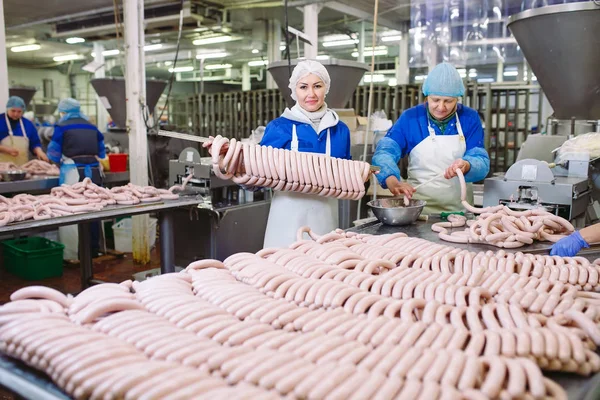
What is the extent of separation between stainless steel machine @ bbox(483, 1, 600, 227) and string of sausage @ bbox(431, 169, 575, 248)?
0.32 metres

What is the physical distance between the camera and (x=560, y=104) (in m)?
4.41

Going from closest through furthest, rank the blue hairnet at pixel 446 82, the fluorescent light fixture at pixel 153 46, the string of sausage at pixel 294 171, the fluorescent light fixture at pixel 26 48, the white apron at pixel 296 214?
the string of sausage at pixel 294 171, the blue hairnet at pixel 446 82, the white apron at pixel 296 214, the fluorescent light fixture at pixel 153 46, the fluorescent light fixture at pixel 26 48

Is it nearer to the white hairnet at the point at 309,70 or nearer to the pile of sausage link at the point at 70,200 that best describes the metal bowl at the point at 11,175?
the pile of sausage link at the point at 70,200

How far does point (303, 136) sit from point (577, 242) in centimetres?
170

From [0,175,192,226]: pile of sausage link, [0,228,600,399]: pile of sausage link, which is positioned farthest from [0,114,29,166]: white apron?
[0,228,600,399]: pile of sausage link

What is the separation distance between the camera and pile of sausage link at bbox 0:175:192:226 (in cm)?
367

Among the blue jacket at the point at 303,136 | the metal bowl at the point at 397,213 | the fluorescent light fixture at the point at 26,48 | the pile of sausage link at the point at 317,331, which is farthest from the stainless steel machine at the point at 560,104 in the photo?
the fluorescent light fixture at the point at 26,48

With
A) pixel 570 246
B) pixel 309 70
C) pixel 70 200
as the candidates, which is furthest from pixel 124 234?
pixel 570 246

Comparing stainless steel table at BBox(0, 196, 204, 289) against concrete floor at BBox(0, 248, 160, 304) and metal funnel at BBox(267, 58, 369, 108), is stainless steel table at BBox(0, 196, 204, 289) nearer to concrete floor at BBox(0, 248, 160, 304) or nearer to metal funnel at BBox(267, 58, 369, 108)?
concrete floor at BBox(0, 248, 160, 304)

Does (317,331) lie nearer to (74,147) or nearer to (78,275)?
(78,275)

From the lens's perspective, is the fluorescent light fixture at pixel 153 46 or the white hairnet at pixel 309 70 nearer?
the white hairnet at pixel 309 70

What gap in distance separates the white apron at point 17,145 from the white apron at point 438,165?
17.0 ft

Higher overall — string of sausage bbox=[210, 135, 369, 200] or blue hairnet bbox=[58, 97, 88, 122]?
blue hairnet bbox=[58, 97, 88, 122]

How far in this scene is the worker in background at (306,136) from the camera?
3.31 m
